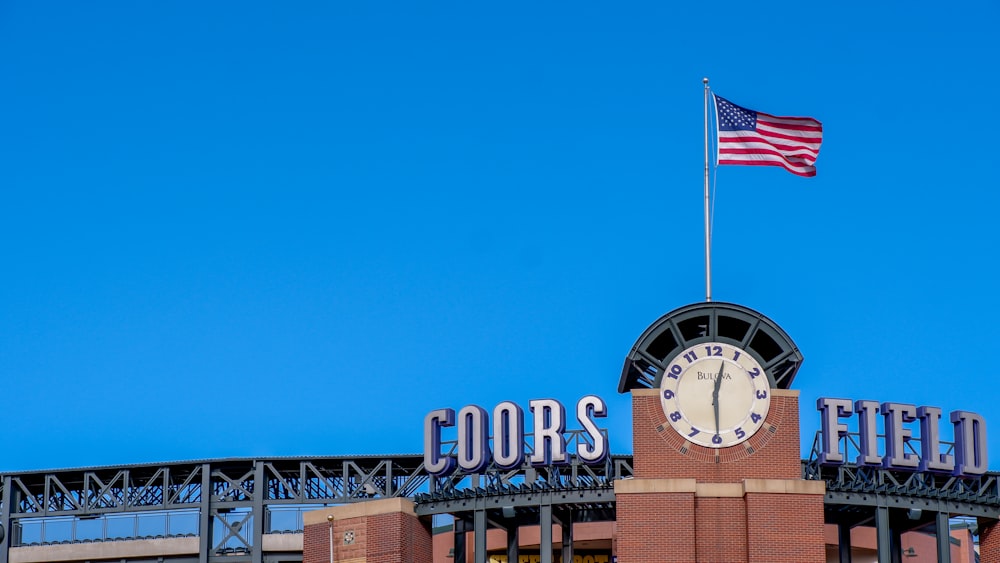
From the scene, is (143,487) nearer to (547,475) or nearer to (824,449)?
(547,475)

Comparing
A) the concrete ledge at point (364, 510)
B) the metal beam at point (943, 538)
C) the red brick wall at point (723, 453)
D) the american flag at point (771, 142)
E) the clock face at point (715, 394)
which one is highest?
the american flag at point (771, 142)

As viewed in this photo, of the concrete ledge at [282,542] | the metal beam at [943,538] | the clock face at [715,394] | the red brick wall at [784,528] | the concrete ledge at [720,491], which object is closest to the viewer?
the red brick wall at [784,528]

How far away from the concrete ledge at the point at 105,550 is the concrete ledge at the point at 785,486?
38.7m

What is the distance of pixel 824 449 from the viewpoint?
56.7 metres

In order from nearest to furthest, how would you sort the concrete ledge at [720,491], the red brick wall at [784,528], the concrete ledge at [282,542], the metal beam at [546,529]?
the red brick wall at [784,528]
the concrete ledge at [720,491]
the metal beam at [546,529]
the concrete ledge at [282,542]

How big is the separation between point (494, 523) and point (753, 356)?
553 inches

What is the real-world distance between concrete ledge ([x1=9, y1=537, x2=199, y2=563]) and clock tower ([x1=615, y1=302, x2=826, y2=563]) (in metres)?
35.4

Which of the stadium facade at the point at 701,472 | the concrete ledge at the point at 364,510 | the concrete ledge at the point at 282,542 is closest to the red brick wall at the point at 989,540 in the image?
the stadium facade at the point at 701,472

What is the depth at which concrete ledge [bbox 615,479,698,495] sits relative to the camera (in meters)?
53.6

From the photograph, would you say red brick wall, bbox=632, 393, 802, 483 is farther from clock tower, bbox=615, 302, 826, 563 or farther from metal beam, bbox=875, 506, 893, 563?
metal beam, bbox=875, 506, 893, 563

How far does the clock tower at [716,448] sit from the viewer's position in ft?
175

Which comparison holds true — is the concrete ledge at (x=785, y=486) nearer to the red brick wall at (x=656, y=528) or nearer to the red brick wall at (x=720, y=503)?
the red brick wall at (x=720, y=503)

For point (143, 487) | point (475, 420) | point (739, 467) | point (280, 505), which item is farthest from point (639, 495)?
point (143, 487)

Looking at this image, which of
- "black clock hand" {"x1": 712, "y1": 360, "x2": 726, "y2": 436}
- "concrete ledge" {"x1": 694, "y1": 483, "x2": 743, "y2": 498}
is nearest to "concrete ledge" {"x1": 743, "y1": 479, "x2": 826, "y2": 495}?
"concrete ledge" {"x1": 694, "y1": 483, "x2": 743, "y2": 498}
